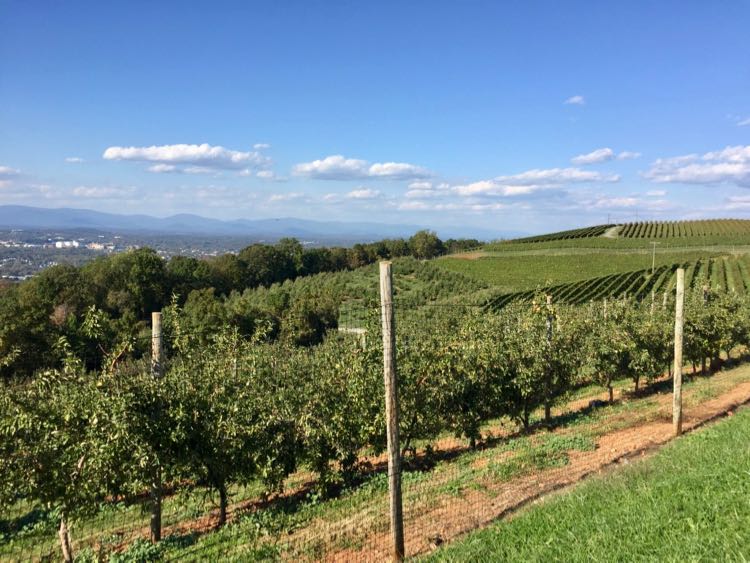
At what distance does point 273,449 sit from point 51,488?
3.19 m

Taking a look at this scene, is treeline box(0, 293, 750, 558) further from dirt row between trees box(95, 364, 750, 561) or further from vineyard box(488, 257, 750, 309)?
vineyard box(488, 257, 750, 309)

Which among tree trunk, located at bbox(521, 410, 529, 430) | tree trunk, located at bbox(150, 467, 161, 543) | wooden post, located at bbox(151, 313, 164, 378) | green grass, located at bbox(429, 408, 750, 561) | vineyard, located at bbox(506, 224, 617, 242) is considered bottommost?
tree trunk, located at bbox(521, 410, 529, 430)

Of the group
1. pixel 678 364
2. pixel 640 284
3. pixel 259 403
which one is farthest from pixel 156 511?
pixel 640 284

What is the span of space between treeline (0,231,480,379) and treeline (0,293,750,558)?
703 millimetres

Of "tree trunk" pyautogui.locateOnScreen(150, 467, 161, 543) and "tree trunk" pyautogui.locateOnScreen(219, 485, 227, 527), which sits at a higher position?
"tree trunk" pyautogui.locateOnScreen(150, 467, 161, 543)

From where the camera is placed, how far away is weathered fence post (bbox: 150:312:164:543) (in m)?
6.34

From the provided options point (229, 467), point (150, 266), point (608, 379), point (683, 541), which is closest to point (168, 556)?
point (229, 467)

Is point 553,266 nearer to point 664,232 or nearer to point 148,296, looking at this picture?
point 664,232

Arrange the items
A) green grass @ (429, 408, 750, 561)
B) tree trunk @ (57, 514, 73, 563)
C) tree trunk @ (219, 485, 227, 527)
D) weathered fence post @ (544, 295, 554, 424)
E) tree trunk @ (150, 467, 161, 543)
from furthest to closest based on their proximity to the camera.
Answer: weathered fence post @ (544, 295, 554, 424)
tree trunk @ (219, 485, 227, 527)
tree trunk @ (150, 467, 161, 543)
tree trunk @ (57, 514, 73, 563)
green grass @ (429, 408, 750, 561)

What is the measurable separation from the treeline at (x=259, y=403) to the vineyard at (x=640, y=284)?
107ft

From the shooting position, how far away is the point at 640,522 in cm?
518

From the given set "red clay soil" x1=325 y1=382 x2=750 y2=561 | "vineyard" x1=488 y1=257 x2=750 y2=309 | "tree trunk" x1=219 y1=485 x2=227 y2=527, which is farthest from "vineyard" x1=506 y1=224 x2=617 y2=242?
"tree trunk" x1=219 y1=485 x2=227 y2=527

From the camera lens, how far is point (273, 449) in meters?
8.05

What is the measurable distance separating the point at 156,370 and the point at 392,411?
3.27 m
